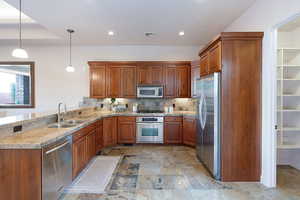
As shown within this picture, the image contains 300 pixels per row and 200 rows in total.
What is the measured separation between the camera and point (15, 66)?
5531 mm

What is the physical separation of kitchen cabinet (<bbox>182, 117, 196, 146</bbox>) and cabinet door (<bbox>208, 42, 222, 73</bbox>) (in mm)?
1774

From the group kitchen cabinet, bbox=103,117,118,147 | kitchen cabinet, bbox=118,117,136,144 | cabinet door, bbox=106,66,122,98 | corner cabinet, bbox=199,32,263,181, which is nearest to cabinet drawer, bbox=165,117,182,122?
kitchen cabinet, bbox=118,117,136,144

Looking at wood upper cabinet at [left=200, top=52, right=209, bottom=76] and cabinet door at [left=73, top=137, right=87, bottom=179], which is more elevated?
wood upper cabinet at [left=200, top=52, right=209, bottom=76]

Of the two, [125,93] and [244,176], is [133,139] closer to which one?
[125,93]

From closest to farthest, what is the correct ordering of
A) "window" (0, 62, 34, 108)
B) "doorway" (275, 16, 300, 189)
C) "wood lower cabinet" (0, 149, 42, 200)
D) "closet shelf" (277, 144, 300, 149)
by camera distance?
"wood lower cabinet" (0, 149, 42, 200)
"closet shelf" (277, 144, 300, 149)
"doorway" (275, 16, 300, 189)
"window" (0, 62, 34, 108)

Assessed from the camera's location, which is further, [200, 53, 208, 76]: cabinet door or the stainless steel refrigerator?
[200, 53, 208, 76]: cabinet door

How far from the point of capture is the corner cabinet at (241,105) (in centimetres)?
283

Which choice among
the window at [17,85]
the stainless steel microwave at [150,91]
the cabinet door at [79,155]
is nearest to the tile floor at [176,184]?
the cabinet door at [79,155]

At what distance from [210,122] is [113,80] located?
3042 mm

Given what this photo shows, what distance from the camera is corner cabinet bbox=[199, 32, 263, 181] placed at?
2.83 meters

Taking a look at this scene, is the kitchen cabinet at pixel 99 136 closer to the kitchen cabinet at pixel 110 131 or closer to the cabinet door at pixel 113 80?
the kitchen cabinet at pixel 110 131

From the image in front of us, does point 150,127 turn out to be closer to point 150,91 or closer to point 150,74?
point 150,91

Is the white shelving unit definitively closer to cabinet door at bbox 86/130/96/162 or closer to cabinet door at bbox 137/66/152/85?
cabinet door at bbox 137/66/152/85

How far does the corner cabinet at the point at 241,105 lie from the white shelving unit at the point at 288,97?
0.75m
